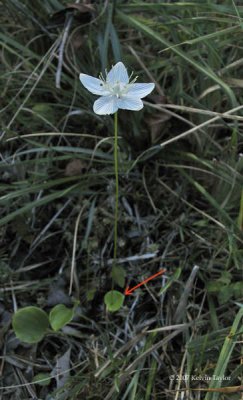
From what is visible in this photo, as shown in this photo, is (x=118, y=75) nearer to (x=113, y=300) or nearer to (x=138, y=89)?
(x=138, y=89)

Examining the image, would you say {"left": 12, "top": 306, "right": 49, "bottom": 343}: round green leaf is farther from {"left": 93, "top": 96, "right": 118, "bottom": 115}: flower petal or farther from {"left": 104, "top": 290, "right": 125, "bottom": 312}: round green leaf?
{"left": 93, "top": 96, "right": 118, "bottom": 115}: flower petal

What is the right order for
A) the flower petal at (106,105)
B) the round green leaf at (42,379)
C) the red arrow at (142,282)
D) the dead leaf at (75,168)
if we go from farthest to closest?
the dead leaf at (75,168), the red arrow at (142,282), the round green leaf at (42,379), the flower petal at (106,105)

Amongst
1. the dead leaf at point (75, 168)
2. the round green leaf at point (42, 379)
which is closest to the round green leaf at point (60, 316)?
the round green leaf at point (42, 379)

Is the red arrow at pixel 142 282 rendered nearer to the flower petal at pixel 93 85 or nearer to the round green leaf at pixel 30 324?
the round green leaf at pixel 30 324

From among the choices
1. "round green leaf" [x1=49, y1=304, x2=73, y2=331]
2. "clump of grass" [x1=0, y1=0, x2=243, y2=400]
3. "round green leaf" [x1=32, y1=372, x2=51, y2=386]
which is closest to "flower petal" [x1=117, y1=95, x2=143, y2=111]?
"clump of grass" [x1=0, y1=0, x2=243, y2=400]

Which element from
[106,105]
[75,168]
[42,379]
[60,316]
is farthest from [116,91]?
[42,379]
